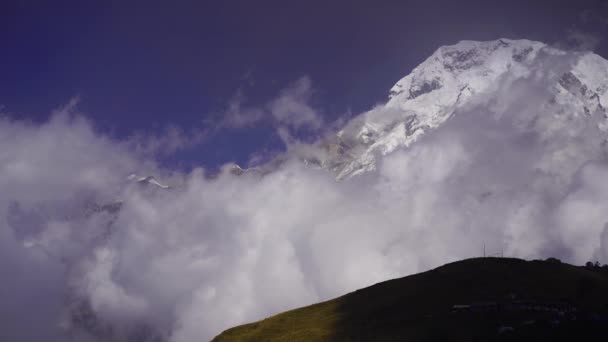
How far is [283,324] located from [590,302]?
148 ft

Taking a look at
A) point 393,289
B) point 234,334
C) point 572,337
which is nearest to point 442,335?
point 572,337

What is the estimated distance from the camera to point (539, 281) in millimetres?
84000

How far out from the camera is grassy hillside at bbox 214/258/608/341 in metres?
66.1

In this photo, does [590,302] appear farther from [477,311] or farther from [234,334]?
[234,334]

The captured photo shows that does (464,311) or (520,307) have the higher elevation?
(464,311)

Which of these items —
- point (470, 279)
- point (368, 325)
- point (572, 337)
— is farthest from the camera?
point (470, 279)

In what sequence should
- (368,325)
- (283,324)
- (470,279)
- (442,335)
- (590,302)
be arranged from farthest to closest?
(283,324) → (470,279) → (368,325) → (590,302) → (442,335)

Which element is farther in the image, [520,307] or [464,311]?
[464,311]

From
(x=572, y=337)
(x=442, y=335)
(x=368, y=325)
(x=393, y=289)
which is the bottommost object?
(x=572, y=337)

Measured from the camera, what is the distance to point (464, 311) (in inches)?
3007

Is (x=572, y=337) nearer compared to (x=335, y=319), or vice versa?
(x=572, y=337)

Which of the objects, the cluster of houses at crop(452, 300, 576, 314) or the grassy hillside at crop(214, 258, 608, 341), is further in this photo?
the cluster of houses at crop(452, 300, 576, 314)

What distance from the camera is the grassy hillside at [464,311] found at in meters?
66.1

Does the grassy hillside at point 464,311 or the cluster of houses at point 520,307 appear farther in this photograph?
the cluster of houses at point 520,307
